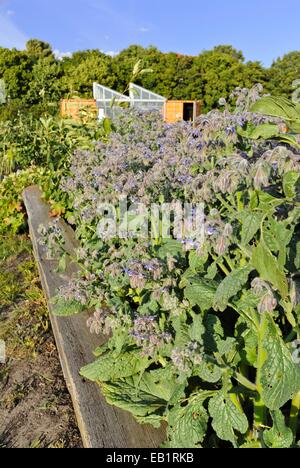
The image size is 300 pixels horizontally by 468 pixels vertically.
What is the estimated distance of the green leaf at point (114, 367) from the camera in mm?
1516

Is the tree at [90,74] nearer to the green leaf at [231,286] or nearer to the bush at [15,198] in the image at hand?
the bush at [15,198]

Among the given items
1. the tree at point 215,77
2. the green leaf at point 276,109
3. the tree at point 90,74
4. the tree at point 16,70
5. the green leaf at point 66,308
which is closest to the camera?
the green leaf at point 276,109

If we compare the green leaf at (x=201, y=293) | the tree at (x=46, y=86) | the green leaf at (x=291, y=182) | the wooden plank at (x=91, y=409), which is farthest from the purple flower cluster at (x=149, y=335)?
the tree at (x=46, y=86)

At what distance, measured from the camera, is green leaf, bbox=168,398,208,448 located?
118cm

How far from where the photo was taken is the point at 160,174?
5.35ft

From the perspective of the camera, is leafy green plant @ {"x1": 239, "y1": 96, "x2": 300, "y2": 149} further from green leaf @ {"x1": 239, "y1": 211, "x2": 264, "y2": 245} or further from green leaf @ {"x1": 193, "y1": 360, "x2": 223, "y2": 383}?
green leaf @ {"x1": 193, "y1": 360, "x2": 223, "y2": 383}

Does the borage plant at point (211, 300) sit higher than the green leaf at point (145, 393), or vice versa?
the borage plant at point (211, 300)

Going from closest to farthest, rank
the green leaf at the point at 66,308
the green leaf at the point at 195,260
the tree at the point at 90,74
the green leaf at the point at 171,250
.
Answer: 1. the green leaf at the point at 195,260
2. the green leaf at the point at 171,250
3. the green leaf at the point at 66,308
4. the tree at the point at 90,74

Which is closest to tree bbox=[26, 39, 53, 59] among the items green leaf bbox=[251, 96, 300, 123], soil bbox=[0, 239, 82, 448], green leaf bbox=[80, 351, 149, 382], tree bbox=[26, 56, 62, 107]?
tree bbox=[26, 56, 62, 107]

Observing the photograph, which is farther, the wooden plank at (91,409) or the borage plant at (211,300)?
the wooden plank at (91,409)

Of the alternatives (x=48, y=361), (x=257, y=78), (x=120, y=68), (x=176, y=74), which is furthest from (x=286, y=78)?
(x=48, y=361)

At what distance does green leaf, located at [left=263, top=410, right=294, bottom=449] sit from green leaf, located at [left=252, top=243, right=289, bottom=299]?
0.35 metres
